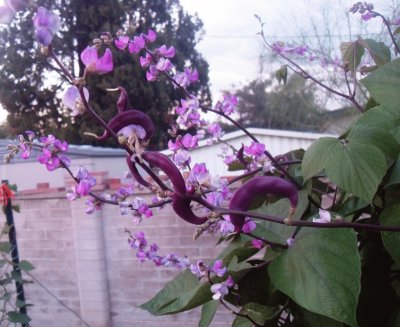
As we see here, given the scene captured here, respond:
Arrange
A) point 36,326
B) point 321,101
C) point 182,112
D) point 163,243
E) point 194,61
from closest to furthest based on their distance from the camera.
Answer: point 182,112, point 163,243, point 36,326, point 321,101, point 194,61

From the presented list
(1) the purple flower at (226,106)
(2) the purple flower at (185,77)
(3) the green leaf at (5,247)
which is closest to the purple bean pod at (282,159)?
(1) the purple flower at (226,106)

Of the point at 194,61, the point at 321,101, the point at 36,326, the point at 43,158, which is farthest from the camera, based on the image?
the point at 194,61

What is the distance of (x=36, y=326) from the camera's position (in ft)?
11.5

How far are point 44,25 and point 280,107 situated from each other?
69.3 feet

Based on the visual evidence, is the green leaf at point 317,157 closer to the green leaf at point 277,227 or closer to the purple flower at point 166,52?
the green leaf at point 277,227

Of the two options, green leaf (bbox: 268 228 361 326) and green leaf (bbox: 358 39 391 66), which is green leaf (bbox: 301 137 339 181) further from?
green leaf (bbox: 358 39 391 66)

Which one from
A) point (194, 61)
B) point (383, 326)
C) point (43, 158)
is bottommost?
point (383, 326)

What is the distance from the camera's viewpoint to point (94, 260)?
3221 mm

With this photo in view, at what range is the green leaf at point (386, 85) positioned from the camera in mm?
828

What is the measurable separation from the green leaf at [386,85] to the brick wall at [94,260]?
213 centimetres

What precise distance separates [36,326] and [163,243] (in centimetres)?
126

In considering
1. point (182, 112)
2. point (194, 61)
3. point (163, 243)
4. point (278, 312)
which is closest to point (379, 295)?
point (278, 312)

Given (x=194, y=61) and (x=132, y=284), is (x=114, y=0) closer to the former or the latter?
(x=194, y=61)

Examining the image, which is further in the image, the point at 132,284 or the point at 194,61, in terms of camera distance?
the point at 194,61
